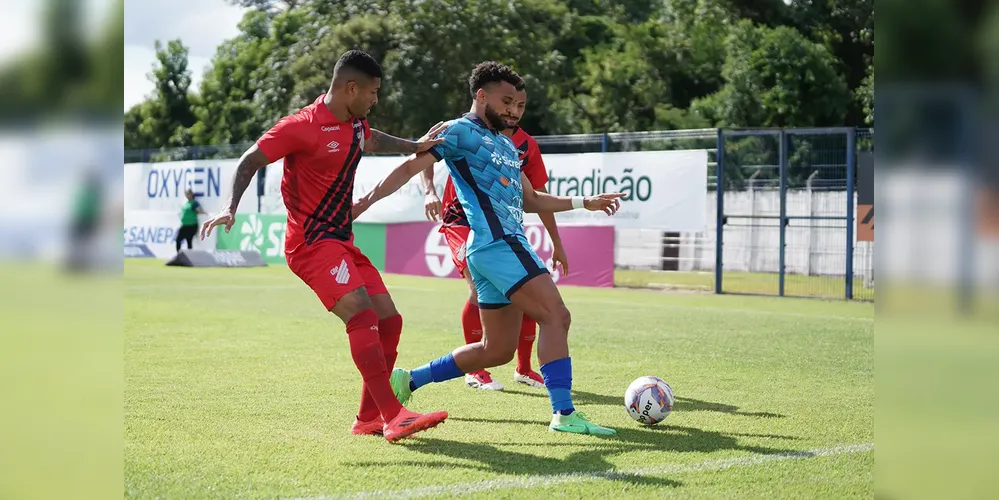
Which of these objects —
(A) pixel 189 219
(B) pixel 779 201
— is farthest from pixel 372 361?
(A) pixel 189 219

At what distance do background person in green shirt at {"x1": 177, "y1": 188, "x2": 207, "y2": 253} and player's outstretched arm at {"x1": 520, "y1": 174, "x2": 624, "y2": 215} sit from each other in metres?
21.7

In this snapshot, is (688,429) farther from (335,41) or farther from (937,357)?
(335,41)

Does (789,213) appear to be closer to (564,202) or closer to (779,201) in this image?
(779,201)

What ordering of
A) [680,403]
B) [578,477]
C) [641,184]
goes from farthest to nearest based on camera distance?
[641,184] → [680,403] → [578,477]

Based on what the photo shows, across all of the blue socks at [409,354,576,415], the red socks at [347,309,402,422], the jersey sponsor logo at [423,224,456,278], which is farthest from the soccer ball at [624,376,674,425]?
the jersey sponsor logo at [423,224,456,278]

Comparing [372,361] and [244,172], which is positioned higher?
[244,172]

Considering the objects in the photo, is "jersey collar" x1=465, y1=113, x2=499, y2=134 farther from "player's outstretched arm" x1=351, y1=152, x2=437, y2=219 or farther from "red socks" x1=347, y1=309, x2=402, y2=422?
"red socks" x1=347, y1=309, x2=402, y2=422

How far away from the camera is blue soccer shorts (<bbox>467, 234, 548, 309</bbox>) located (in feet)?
19.0

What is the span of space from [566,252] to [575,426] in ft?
46.9

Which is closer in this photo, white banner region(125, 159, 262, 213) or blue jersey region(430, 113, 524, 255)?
blue jersey region(430, 113, 524, 255)

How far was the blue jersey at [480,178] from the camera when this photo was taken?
19.4ft

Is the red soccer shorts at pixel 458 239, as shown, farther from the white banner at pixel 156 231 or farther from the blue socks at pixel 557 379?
the white banner at pixel 156 231

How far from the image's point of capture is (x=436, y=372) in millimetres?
6305

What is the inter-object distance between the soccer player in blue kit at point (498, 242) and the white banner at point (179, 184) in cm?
2136
